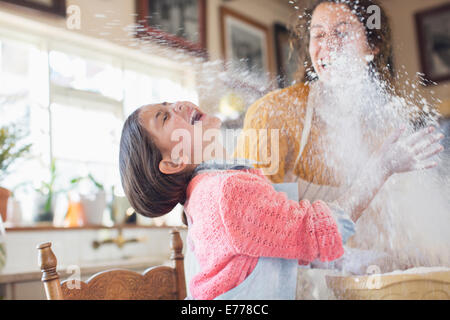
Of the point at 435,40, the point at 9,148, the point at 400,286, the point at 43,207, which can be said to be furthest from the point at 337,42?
the point at 435,40

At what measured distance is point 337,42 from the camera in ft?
1.57

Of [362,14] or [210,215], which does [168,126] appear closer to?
[210,215]

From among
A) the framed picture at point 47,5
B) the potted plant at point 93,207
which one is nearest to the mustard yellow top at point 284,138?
the potted plant at point 93,207

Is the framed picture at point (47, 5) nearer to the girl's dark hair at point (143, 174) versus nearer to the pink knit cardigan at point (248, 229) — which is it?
the girl's dark hair at point (143, 174)

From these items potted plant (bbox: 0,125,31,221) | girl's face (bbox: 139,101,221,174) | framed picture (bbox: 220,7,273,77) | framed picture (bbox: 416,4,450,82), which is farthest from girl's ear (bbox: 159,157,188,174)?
framed picture (bbox: 416,4,450,82)

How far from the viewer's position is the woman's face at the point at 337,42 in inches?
18.9

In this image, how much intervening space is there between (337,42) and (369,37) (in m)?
0.04

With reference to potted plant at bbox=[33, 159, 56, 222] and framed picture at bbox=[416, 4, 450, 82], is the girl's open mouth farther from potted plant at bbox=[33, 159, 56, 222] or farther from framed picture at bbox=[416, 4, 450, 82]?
framed picture at bbox=[416, 4, 450, 82]

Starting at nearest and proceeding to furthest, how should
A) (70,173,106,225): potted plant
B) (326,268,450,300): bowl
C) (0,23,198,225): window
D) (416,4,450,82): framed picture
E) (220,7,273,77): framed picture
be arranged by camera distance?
(326,268,450,300): bowl
(0,23,198,225): window
(70,173,106,225): potted plant
(220,7,273,77): framed picture
(416,4,450,82): framed picture

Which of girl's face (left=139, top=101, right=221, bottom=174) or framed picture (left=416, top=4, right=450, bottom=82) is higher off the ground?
framed picture (left=416, top=4, right=450, bottom=82)

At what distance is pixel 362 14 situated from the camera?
1.62 feet

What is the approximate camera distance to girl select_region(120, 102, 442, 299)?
424mm

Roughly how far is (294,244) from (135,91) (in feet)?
0.91
